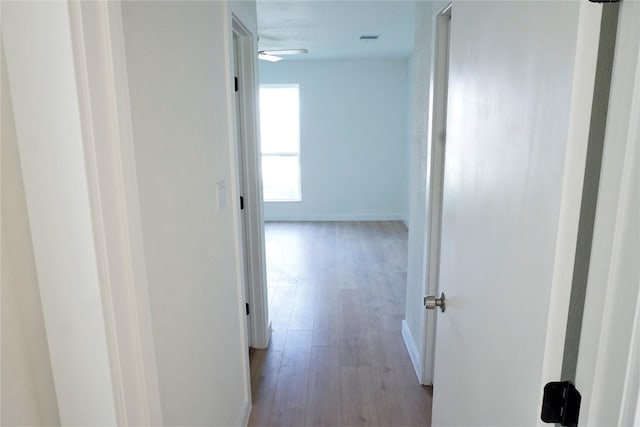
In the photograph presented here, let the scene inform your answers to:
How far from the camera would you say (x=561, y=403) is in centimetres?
67

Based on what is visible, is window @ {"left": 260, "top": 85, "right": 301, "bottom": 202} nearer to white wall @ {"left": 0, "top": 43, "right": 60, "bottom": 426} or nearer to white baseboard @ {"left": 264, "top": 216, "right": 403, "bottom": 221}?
white baseboard @ {"left": 264, "top": 216, "right": 403, "bottom": 221}

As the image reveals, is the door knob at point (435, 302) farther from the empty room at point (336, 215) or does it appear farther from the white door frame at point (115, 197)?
the empty room at point (336, 215)

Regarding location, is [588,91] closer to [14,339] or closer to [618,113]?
[618,113]

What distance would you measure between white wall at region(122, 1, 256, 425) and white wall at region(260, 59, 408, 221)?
4.66 meters

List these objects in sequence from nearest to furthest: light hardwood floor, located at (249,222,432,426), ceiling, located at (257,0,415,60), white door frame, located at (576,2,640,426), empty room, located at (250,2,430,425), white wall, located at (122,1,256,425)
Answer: white door frame, located at (576,2,640,426) → white wall, located at (122,1,256,425) → light hardwood floor, located at (249,222,432,426) → empty room, located at (250,2,430,425) → ceiling, located at (257,0,415,60)

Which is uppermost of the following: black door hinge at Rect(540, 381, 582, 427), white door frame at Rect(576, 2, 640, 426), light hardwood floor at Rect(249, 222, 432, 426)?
white door frame at Rect(576, 2, 640, 426)

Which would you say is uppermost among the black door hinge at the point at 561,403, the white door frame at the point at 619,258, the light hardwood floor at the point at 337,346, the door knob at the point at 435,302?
the white door frame at the point at 619,258

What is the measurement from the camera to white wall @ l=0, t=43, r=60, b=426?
29.4 inches

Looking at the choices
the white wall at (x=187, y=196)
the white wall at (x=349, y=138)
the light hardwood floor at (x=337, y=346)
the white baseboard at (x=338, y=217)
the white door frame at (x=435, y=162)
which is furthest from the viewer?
the white baseboard at (x=338, y=217)

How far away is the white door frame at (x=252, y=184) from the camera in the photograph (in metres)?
2.39

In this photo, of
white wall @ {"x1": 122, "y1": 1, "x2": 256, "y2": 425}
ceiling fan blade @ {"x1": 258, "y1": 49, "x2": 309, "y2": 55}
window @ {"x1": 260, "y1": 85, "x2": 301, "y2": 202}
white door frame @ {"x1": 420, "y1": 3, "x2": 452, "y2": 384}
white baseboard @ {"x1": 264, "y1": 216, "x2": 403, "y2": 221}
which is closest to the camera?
white wall @ {"x1": 122, "y1": 1, "x2": 256, "y2": 425}

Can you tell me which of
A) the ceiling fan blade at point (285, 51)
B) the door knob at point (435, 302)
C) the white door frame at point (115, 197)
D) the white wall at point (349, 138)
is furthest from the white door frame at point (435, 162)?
the white wall at point (349, 138)

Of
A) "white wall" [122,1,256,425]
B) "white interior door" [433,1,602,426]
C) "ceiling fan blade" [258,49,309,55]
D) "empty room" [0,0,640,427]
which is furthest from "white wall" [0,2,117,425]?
"ceiling fan blade" [258,49,309,55]

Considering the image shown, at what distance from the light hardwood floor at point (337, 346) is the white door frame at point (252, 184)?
10.1 inches
